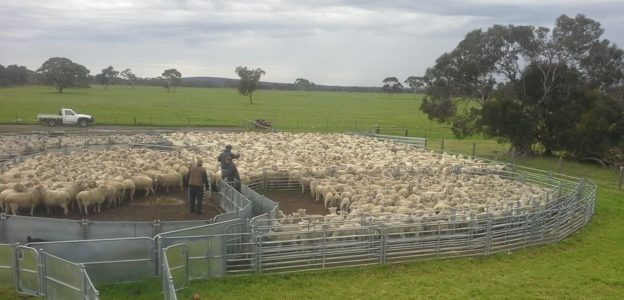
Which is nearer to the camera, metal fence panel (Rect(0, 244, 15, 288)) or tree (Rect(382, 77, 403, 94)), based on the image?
metal fence panel (Rect(0, 244, 15, 288))

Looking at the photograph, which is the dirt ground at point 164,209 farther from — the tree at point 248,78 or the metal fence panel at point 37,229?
the tree at point 248,78

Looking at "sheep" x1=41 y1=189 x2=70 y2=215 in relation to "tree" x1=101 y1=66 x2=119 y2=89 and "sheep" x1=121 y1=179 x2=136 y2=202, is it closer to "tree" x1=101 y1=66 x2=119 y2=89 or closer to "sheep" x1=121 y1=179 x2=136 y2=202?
"sheep" x1=121 y1=179 x2=136 y2=202

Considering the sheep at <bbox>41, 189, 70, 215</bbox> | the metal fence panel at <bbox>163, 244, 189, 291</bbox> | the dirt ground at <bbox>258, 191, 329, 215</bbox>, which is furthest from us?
the dirt ground at <bbox>258, 191, 329, 215</bbox>

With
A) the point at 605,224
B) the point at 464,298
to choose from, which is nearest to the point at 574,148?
the point at 605,224

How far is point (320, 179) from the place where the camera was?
22.7 m

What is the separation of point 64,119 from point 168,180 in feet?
106

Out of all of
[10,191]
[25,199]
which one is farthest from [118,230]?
[10,191]

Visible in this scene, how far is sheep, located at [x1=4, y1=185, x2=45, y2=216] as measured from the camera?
16.9m

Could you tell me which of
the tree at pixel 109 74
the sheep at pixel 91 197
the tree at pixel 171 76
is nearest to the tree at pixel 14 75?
the tree at pixel 109 74

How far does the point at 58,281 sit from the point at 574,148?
34.5 m

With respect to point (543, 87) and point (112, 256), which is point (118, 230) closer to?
point (112, 256)

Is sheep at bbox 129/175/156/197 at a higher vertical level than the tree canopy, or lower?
lower

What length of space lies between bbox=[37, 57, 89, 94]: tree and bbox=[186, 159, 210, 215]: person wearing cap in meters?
103

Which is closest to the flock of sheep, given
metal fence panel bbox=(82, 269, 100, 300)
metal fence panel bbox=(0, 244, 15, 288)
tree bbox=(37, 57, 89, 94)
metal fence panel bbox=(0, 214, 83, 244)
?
metal fence panel bbox=(0, 214, 83, 244)
